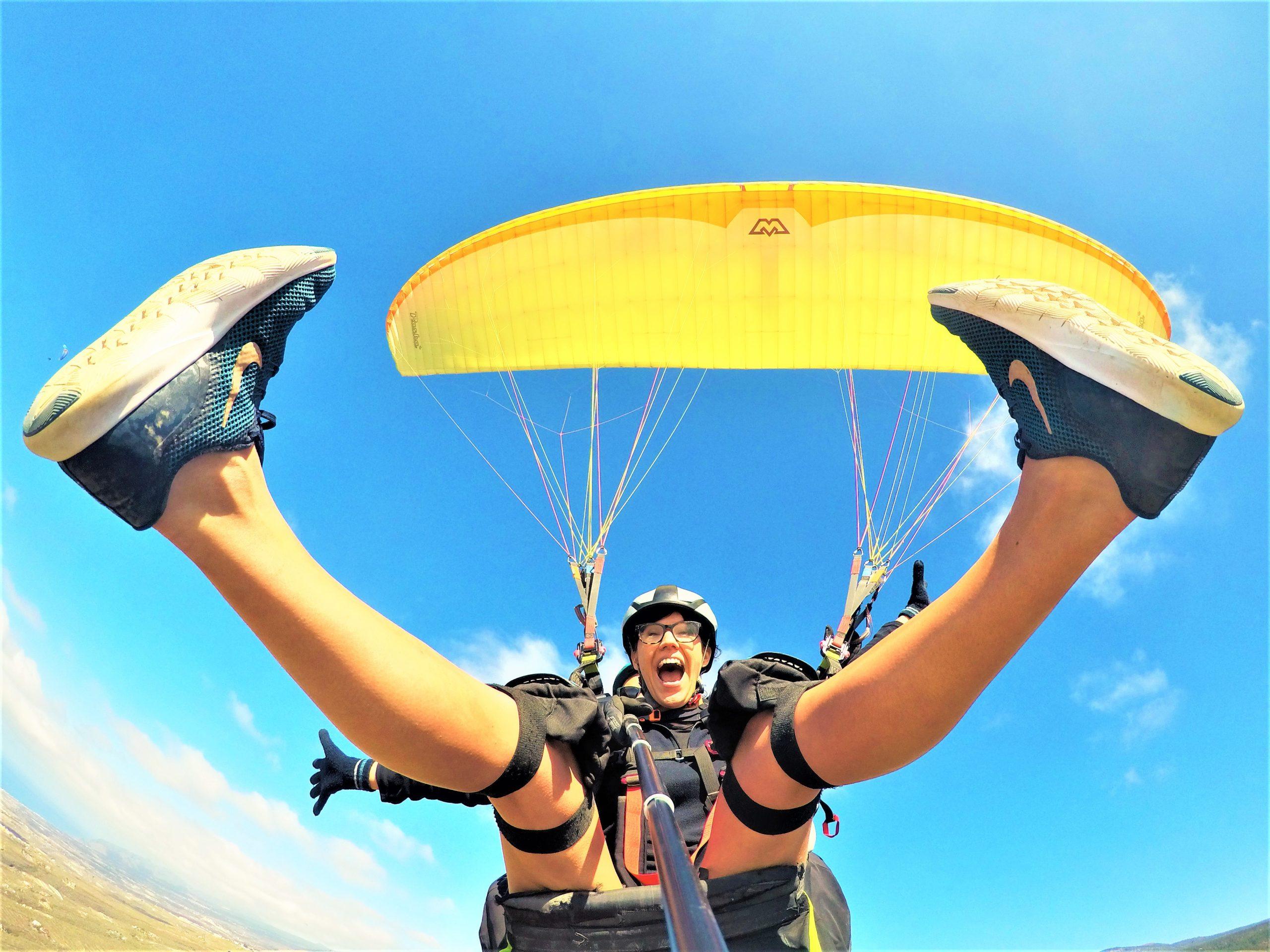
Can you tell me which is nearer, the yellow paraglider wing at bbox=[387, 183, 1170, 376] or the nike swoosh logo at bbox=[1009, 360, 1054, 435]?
the nike swoosh logo at bbox=[1009, 360, 1054, 435]

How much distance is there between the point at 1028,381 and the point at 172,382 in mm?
2188

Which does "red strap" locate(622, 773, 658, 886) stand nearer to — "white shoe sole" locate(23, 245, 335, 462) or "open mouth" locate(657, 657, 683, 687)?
"open mouth" locate(657, 657, 683, 687)

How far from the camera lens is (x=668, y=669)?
3.89 meters

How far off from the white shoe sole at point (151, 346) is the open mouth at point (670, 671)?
257 centimetres

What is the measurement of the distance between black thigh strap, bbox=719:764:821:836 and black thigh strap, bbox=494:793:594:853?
1.71 feet

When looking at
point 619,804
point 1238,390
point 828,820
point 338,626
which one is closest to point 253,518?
point 338,626

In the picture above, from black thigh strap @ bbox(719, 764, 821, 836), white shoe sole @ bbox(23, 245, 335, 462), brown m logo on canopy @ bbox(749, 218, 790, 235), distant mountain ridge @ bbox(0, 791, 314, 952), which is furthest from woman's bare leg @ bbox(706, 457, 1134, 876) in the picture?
distant mountain ridge @ bbox(0, 791, 314, 952)

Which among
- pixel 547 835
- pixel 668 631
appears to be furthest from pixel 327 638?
pixel 668 631

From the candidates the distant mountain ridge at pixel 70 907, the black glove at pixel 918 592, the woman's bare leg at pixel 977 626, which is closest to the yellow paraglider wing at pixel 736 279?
the black glove at pixel 918 592

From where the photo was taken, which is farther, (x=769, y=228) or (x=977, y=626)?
(x=769, y=228)

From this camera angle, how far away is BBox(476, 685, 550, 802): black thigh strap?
2.25m

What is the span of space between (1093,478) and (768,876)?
5.98 feet

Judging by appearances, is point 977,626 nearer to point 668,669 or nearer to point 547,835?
point 547,835

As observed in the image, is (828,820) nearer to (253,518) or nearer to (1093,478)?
(1093,478)
